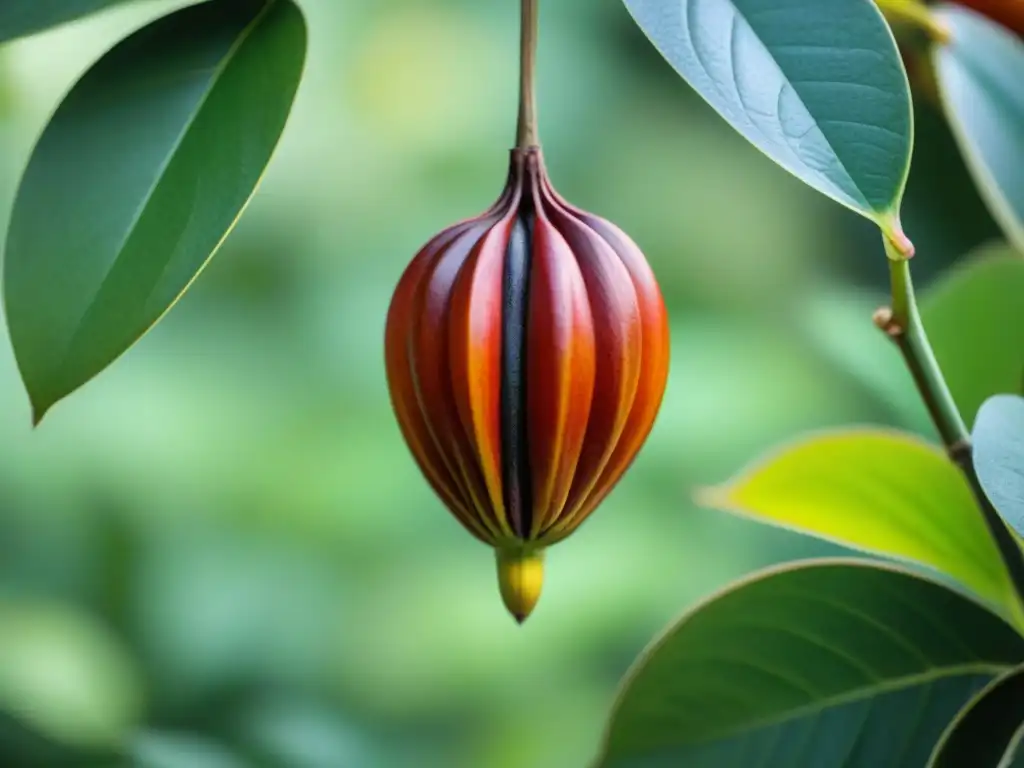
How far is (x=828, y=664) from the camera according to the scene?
0.43 metres

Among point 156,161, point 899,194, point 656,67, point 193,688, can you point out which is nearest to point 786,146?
point 899,194

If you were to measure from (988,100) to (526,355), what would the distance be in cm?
39

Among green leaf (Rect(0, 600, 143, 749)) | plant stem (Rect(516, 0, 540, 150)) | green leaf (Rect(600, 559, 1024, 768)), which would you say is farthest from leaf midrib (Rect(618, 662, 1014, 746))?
green leaf (Rect(0, 600, 143, 749))

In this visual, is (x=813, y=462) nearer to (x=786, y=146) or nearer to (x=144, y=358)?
(x=786, y=146)

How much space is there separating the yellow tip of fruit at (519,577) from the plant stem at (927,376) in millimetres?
133

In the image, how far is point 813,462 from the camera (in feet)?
1.61

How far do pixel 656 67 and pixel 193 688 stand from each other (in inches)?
33.6

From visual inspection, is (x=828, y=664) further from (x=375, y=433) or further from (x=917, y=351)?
(x=375, y=433)

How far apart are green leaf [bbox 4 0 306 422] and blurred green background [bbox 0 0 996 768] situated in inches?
18.2

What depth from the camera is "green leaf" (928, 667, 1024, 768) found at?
0.37m

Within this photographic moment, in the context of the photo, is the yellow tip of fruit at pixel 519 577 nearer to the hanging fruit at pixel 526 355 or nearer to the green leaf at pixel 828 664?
the hanging fruit at pixel 526 355

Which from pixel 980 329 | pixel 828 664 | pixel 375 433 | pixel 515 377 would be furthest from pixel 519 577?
pixel 375 433

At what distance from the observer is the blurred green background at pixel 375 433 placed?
3.04 feet

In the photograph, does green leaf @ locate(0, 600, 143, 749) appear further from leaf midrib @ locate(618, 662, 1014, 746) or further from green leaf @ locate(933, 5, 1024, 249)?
green leaf @ locate(933, 5, 1024, 249)
